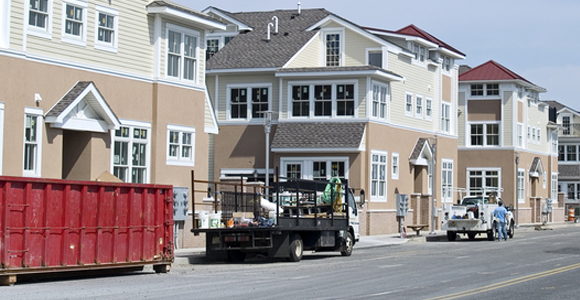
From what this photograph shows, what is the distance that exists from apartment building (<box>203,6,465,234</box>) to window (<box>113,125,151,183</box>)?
10516 millimetres

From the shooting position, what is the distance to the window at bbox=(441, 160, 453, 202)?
50625mm

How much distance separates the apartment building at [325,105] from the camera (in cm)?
4069

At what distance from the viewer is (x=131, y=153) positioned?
27.5m

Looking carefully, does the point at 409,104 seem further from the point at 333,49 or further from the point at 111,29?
the point at 111,29

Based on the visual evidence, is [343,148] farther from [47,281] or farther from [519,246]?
[47,281]

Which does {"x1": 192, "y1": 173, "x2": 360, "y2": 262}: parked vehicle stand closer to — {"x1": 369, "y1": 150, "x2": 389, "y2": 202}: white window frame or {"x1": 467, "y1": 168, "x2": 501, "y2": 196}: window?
{"x1": 369, "y1": 150, "x2": 389, "y2": 202}: white window frame

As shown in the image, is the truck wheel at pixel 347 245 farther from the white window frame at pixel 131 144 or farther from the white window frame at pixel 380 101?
the white window frame at pixel 380 101

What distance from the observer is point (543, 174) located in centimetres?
6794

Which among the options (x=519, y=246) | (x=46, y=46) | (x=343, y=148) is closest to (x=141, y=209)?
(x=46, y=46)

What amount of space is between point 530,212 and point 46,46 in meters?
47.9

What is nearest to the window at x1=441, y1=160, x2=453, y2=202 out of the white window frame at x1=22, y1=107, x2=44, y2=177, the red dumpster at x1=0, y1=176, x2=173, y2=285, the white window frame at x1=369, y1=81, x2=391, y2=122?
the white window frame at x1=369, y1=81, x2=391, y2=122

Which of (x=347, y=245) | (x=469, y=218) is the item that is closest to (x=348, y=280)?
(x=347, y=245)

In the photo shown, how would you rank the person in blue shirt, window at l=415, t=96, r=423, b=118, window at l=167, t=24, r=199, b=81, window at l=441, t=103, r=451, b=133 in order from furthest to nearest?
window at l=441, t=103, r=451, b=133, window at l=415, t=96, r=423, b=118, the person in blue shirt, window at l=167, t=24, r=199, b=81

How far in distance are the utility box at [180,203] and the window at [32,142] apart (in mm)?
5760
